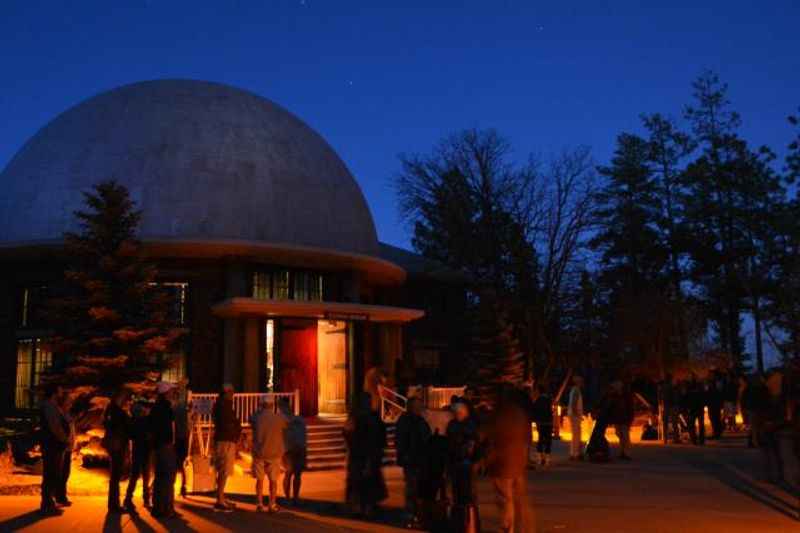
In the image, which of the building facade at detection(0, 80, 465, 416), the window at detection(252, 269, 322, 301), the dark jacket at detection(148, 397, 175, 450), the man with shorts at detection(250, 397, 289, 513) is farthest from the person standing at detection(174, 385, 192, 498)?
the window at detection(252, 269, 322, 301)

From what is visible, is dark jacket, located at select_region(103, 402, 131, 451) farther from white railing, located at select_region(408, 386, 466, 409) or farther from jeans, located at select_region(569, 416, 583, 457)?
white railing, located at select_region(408, 386, 466, 409)

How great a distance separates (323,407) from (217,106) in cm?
928

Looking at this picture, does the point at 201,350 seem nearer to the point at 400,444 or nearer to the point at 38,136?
the point at 38,136

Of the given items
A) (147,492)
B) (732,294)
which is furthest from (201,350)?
(732,294)

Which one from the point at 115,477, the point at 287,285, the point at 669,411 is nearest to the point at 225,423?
the point at 115,477

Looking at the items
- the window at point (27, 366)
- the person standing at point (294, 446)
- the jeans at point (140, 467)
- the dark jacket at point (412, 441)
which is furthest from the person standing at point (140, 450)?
the window at point (27, 366)

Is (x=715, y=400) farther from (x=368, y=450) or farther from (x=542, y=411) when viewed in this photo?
(x=368, y=450)

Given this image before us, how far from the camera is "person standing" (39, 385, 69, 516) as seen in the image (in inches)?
415

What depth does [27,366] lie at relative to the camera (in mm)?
21609

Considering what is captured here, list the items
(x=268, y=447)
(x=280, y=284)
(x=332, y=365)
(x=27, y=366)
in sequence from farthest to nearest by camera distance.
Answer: (x=332, y=365) < (x=280, y=284) < (x=27, y=366) < (x=268, y=447)

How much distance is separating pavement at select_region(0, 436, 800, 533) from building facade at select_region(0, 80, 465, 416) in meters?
6.64

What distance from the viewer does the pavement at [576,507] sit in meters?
9.32

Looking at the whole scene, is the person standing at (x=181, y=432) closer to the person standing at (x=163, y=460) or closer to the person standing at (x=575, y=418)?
the person standing at (x=163, y=460)

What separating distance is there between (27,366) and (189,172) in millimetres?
6736
